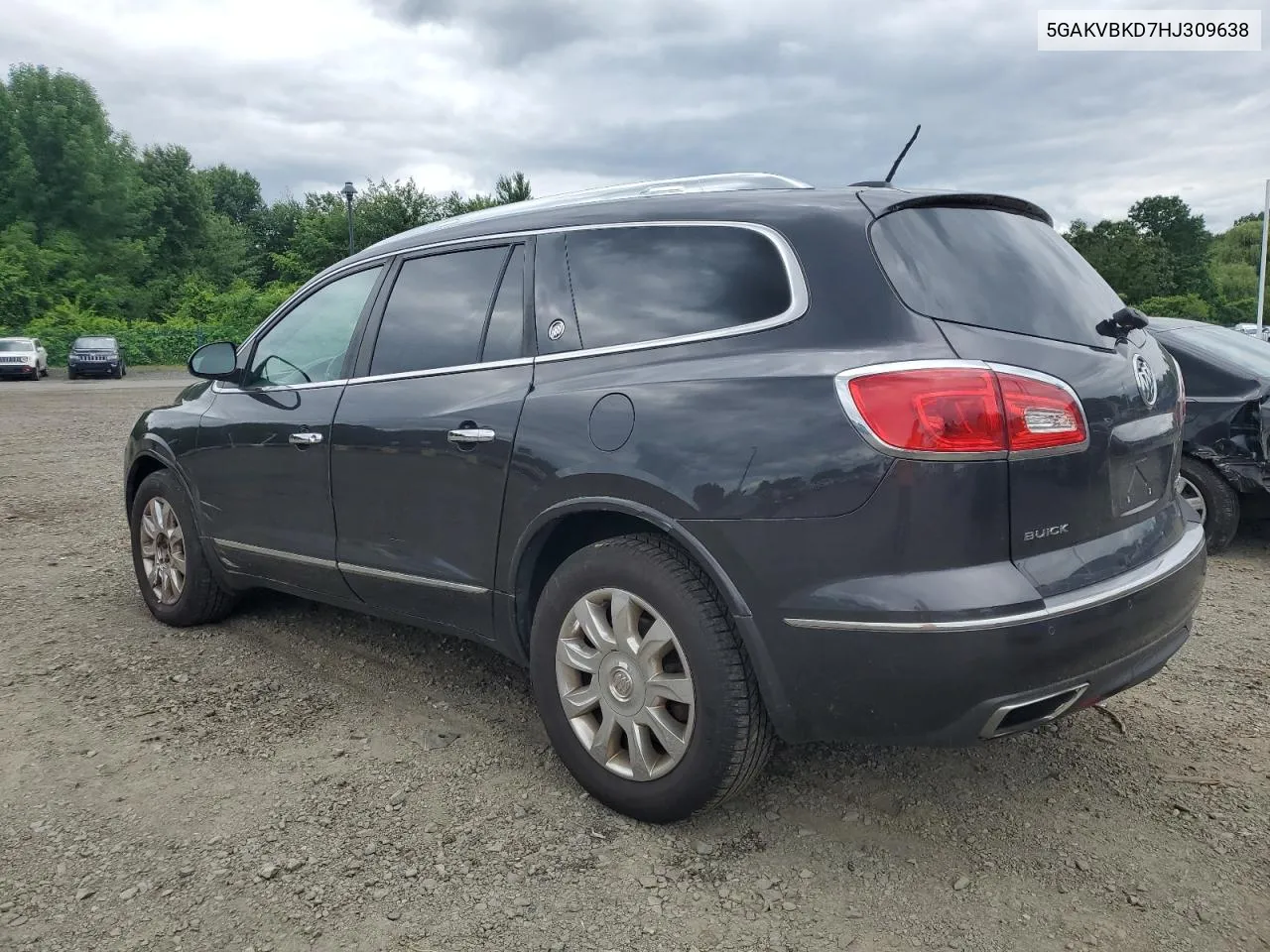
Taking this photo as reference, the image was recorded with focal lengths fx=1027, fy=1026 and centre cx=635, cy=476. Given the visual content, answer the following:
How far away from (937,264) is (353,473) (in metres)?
2.15

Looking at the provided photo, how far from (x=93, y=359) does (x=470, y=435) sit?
35.2m

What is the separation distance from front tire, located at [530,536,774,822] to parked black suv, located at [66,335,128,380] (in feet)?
116

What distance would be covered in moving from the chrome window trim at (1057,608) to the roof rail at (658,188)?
1.34 meters

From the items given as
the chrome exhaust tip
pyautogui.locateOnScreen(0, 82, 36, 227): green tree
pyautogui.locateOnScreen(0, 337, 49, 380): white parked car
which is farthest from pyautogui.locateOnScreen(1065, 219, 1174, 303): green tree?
the chrome exhaust tip

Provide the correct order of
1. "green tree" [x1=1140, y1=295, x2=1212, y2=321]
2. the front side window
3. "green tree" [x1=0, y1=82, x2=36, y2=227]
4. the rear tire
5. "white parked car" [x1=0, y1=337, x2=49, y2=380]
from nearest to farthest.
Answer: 1. the front side window
2. the rear tire
3. "white parked car" [x1=0, y1=337, x2=49, y2=380]
4. "green tree" [x1=0, y1=82, x2=36, y2=227]
5. "green tree" [x1=1140, y1=295, x2=1212, y2=321]

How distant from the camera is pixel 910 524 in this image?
7.78 feet

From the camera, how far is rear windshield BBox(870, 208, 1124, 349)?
2594 millimetres

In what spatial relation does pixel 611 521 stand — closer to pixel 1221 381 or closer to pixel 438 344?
pixel 438 344

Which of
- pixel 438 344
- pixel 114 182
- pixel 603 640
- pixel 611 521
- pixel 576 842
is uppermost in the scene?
pixel 114 182

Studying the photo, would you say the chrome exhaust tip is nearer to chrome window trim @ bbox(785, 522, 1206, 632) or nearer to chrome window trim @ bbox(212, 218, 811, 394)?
chrome window trim @ bbox(785, 522, 1206, 632)

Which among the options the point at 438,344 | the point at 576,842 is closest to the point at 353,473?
the point at 438,344

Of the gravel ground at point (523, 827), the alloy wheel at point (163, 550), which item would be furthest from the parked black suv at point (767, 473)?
the alloy wheel at point (163, 550)

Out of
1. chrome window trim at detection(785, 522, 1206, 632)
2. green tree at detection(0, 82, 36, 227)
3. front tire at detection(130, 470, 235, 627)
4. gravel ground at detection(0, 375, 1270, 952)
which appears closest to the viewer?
chrome window trim at detection(785, 522, 1206, 632)

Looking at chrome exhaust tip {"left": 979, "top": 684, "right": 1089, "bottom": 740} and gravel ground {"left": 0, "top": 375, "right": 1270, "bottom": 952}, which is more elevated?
chrome exhaust tip {"left": 979, "top": 684, "right": 1089, "bottom": 740}
